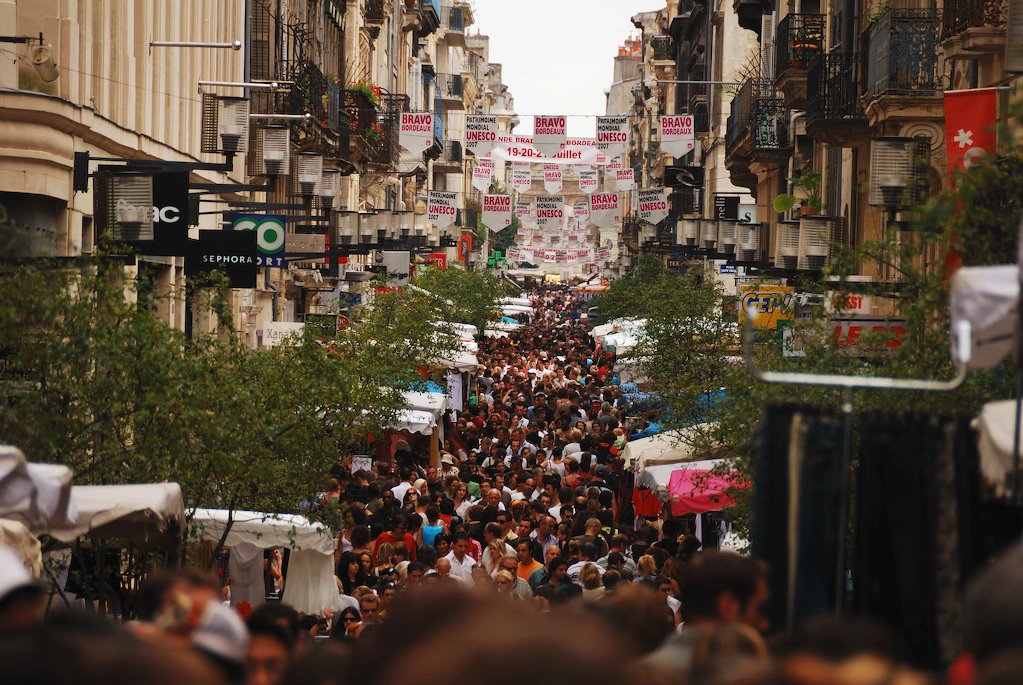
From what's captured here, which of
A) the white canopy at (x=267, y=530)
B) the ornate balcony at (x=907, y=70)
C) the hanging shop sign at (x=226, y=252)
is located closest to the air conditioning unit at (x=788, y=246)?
the ornate balcony at (x=907, y=70)

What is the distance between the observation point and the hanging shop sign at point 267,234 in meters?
26.4

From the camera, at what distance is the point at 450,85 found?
93500mm

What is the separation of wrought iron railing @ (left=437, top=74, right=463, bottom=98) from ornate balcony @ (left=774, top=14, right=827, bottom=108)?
61990 mm

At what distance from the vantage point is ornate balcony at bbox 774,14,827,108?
3092cm

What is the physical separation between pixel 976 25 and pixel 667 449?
6.17 m

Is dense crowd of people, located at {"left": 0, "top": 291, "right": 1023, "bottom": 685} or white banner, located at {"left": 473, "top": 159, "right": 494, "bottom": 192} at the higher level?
white banner, located at {"left": 473, "top": 159, "right": 494, "bottom": 192}

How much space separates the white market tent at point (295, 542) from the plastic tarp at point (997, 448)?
8812mm

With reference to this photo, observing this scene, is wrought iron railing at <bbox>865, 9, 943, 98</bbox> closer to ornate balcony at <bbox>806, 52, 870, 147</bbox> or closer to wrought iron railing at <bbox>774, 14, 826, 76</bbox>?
ornate balcony at <bbox>806, 52, 870, 147</bbox>

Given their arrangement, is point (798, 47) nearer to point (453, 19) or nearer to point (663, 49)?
point (663, 49)

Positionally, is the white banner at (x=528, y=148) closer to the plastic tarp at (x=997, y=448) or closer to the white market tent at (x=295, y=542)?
the white market tent at (x=295, y=542)

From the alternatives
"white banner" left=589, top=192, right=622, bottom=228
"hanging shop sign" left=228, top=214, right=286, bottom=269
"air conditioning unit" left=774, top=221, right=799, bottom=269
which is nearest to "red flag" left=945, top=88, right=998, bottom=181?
"air conditioning unit" left=774, top=221, right=799, bottom=269

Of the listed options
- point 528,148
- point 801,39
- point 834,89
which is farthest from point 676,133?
point 834,89

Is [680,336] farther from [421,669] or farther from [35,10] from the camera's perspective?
[421,669]

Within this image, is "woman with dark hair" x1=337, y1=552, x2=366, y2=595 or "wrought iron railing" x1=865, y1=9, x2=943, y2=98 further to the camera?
"wrought iron railing" x1=865, y1=9, x2=943, y2=98
